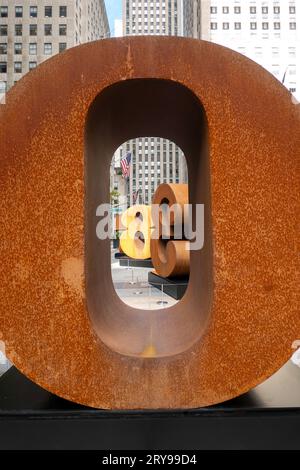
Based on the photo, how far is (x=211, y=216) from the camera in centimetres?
261

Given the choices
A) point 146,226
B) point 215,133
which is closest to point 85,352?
point 215,133

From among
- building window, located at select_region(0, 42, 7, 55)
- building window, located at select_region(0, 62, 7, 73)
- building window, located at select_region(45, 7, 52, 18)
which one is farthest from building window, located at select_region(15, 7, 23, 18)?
building window, located at select_region(0, 62, 7, 73)

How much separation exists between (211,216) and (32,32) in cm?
6223

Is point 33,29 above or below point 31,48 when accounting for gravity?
above

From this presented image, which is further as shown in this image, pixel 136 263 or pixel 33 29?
pixel 33 29

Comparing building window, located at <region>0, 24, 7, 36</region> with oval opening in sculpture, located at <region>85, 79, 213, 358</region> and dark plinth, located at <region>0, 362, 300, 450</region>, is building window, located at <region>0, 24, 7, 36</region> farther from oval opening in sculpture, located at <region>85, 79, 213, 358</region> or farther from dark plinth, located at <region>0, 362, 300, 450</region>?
dark plinth, located at <region>0, 362, 300, 450</region>

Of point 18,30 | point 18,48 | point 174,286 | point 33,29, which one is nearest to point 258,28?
point 33,29

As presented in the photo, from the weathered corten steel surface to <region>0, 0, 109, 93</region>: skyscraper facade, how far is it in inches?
2274

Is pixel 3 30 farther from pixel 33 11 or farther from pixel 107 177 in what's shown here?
pixel 107 177

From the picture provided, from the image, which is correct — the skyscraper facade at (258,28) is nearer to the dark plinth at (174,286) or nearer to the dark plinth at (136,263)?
the dark plinth at (136,263)

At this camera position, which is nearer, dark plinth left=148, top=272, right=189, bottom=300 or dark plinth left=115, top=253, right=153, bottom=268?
dark plinth left=148, top=272, right=189, bottom=300

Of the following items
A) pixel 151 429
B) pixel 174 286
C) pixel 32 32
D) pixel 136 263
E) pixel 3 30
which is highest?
pixel 3 30

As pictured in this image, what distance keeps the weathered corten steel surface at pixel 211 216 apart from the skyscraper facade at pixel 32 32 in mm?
57758

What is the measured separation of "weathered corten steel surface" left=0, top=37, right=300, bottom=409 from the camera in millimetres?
2510
